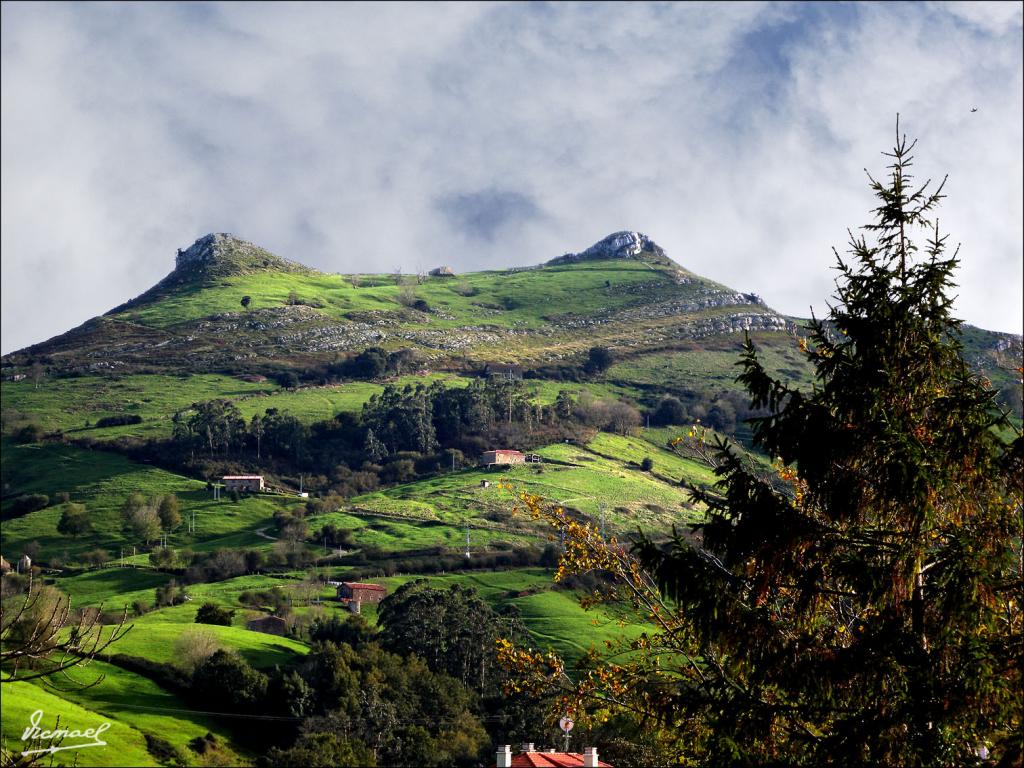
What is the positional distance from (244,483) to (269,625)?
6387 centimetres

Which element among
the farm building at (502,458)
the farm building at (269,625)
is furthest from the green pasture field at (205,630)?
the farm building at (502,458)

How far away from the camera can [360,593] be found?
111m

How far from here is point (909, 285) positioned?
1399 cm

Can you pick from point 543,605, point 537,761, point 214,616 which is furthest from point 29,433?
point 537,761

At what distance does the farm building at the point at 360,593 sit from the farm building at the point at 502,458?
57493mm

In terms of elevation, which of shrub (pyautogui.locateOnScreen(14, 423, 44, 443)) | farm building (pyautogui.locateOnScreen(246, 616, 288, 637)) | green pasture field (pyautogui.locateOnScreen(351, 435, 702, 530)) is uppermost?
shrub (pyautogui.locateOnScreen(14, 423, 44, 443))

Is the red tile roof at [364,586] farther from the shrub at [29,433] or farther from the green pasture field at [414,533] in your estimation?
the shrub at [29,433]

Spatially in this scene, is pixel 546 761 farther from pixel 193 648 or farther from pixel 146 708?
pixel 193 648

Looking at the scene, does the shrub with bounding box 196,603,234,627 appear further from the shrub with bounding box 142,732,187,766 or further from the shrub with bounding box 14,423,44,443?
the shrub with bounding box 14,423,44,443

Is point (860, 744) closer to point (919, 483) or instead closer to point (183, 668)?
point (919, 483)

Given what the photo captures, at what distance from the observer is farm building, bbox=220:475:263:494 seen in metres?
161

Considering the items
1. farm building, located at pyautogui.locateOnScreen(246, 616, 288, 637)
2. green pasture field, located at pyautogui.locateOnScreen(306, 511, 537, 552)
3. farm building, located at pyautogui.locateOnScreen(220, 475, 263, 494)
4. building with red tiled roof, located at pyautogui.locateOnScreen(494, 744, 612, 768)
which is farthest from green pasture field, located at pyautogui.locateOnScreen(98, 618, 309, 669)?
farm building, located at pyautogui.locateOnScreen(220, 475, 263, 494)

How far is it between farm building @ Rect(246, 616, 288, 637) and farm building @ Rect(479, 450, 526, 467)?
6995 centimetres

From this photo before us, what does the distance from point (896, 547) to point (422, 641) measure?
7814cm
